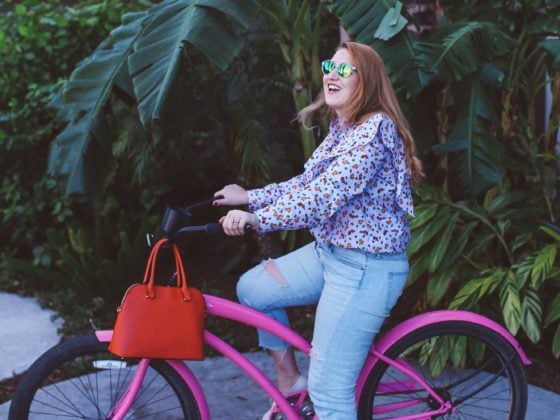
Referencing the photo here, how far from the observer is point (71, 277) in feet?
18.6

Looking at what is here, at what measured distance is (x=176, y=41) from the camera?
12.2 feet

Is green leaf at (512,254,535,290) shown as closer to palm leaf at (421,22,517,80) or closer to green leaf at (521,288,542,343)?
green leaf at (521,288,542,343)

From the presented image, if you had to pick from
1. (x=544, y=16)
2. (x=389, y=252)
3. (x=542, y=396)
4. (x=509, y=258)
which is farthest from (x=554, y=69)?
(x=389, y=252)

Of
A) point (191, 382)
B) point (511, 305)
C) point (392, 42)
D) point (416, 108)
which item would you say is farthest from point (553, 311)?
point (191, 382)

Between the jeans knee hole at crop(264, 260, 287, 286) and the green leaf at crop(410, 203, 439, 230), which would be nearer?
the jeans knee hole at crop(264, 260, 287, 286)

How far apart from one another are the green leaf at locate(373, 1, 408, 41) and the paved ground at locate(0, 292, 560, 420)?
5.87 feet

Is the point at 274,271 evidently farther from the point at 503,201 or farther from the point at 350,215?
the point at 503,201

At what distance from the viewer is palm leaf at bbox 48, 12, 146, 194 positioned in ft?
13.1

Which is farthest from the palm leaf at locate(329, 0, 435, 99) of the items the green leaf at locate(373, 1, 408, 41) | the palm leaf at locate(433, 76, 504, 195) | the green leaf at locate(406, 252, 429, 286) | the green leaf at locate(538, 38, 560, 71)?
the green leaf at locate(406, 252, 429, 286)

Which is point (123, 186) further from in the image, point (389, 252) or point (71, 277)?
point (389, 252)

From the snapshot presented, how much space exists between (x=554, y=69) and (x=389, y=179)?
6.31 ft

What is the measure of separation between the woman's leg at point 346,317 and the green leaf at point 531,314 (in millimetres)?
1508

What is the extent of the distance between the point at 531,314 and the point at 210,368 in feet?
5.60

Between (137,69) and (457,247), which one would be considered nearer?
(137,69)
